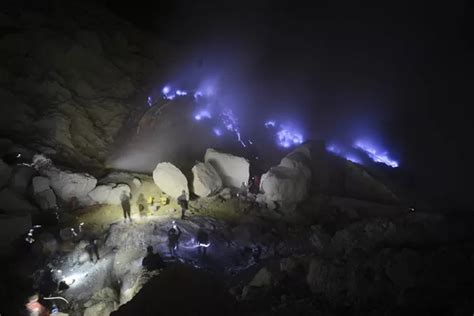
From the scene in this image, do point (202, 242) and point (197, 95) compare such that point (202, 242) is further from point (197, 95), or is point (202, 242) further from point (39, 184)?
point (197, 95)

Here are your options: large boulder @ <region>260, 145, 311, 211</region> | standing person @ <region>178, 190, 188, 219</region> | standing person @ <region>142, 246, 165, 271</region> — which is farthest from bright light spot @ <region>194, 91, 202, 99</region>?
standing person @ <region>142, 246, 165, 271</region>

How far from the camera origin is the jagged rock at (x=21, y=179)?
1430 centimetres

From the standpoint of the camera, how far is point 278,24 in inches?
1224

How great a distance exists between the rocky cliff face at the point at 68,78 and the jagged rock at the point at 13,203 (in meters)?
3.02

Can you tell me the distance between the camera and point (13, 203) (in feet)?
45.2

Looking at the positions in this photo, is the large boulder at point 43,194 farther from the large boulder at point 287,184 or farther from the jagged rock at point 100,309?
the large boulder at point 287,184

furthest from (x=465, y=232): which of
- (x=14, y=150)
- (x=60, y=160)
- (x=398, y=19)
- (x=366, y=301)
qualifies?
(x=398, y=19)

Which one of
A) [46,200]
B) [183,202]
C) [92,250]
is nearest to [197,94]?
[183,202]

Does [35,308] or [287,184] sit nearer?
[35,308]

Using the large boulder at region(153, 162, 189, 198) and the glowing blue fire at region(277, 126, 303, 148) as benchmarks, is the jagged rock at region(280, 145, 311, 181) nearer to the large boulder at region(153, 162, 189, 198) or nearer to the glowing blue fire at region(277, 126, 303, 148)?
the large boulder at region(153, 162, 189, 198)

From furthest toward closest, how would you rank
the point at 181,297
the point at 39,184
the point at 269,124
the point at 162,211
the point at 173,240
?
the point at 269,124 → the point at 162,211 → the point at 39,184 → the point at 173,240 → the point at 181,297

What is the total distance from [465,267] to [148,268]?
24.5 ft

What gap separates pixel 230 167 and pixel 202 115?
5.53m

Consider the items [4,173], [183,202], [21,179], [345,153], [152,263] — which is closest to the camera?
[152,263]
